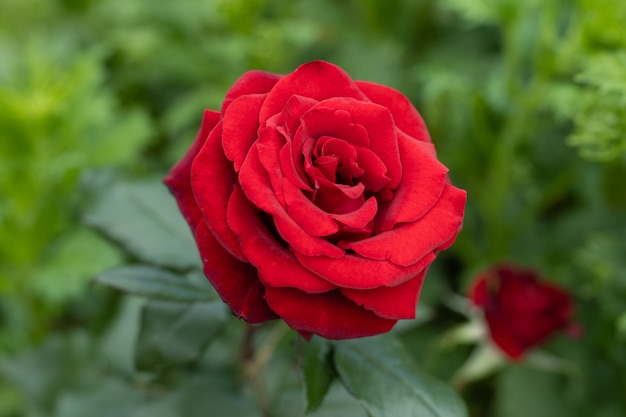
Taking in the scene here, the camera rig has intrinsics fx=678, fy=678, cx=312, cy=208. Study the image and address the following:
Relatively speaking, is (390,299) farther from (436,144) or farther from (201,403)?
(436,144)

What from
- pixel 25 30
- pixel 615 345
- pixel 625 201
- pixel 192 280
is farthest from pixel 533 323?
pixel 25 30

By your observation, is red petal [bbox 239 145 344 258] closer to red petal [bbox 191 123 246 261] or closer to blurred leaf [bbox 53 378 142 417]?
red petal [bbox 191 123 246 261]

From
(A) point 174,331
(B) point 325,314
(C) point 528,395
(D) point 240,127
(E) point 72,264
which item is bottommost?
(C) point 528,395

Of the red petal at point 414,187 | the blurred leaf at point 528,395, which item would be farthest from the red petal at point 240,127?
the blurred leaf at point 528,395

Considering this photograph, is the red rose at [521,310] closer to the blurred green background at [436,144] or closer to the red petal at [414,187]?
the blurred green background at [436,144]

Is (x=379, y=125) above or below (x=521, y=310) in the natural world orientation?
above

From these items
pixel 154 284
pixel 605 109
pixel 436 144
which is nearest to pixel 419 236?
pixel 154 284
